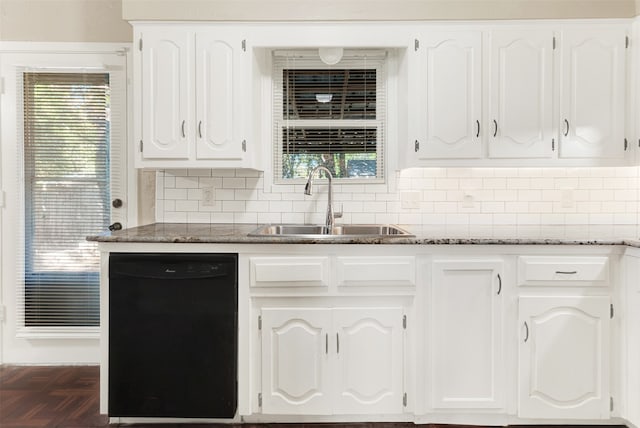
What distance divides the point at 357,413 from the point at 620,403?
124 cm

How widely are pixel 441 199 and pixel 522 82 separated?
799 mm

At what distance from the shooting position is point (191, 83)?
2314 millimetres

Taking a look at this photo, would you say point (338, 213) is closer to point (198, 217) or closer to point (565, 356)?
point (198, 217)

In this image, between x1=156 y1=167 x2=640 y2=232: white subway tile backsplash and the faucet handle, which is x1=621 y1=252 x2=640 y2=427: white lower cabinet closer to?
x1=156 y1=167 x2=640 y2=232: white subway tile backsplash

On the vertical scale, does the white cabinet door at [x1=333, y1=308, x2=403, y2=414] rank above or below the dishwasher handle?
below

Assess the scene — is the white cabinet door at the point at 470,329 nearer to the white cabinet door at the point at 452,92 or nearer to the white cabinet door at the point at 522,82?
the white cabinet door at the point at 452,92

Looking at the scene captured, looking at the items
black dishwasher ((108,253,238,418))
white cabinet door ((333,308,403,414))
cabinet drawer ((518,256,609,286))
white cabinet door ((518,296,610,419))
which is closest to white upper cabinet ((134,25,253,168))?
Answer: black dishwasher ((108,253,238,418))

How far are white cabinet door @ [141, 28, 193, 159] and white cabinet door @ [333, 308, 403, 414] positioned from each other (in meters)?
1.36

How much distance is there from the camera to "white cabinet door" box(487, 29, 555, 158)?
229cm

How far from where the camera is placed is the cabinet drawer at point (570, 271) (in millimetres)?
1978

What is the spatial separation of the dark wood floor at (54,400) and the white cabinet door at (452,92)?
4.84 ft

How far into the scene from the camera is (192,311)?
1.97m

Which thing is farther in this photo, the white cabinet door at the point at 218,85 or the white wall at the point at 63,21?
the white wall at the point at 63,21

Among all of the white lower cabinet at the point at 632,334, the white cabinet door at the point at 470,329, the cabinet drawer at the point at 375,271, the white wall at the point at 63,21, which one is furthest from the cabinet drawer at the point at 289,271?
Answer: the white wall at the point at 63,21
